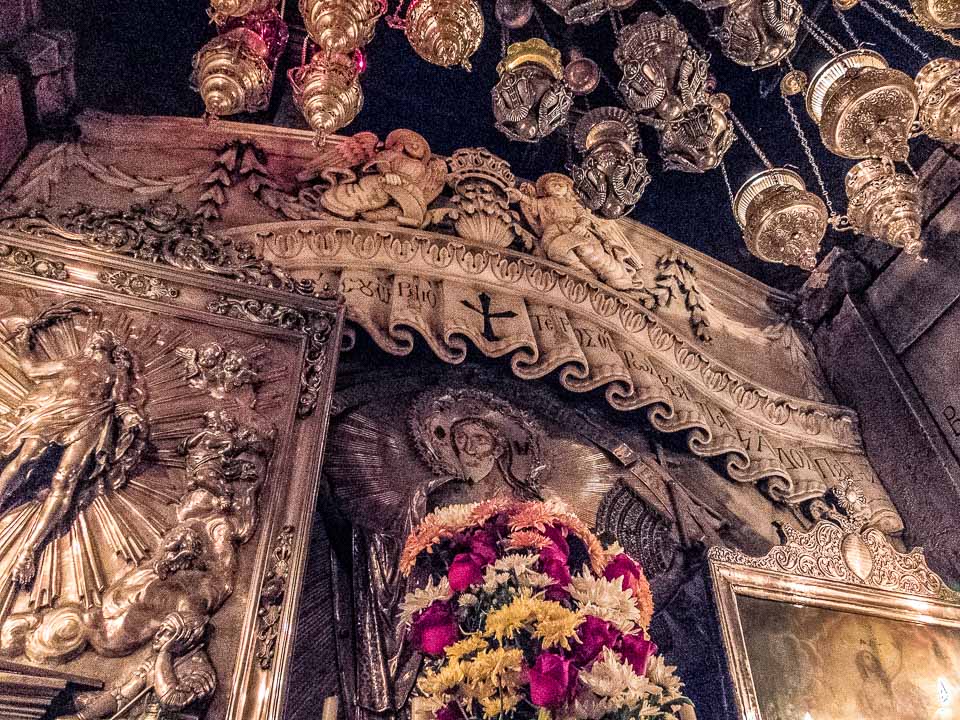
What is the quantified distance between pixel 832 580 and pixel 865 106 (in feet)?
7.24

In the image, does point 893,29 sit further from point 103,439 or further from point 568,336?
point 103,439

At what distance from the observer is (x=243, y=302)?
9.24 feet

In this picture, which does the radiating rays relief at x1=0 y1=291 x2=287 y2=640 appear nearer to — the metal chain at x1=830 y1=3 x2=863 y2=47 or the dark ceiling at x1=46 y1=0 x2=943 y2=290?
the dark ceiling at x1=46 y1=0 x2=943 y2=290

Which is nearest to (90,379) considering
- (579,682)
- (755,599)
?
(579,682)

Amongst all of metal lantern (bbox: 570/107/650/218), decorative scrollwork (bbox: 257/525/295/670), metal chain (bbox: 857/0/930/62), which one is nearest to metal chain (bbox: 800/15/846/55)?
metal chain (bbox: 857/0/930/62)

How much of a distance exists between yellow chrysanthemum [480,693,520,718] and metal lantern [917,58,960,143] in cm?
326

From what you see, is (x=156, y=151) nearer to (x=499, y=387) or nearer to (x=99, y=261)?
(x=99, y=261)

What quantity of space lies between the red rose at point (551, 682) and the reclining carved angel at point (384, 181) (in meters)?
2.51

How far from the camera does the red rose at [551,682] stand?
1.80 meters

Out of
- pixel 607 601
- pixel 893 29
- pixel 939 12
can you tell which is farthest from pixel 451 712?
pixel 893 29

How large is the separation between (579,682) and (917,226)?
9.10 feet

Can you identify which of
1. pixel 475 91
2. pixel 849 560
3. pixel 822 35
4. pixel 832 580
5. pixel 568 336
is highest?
pixel 822 35

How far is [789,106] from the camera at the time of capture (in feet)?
13.6

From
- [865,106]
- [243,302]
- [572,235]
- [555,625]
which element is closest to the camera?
[555,625]
